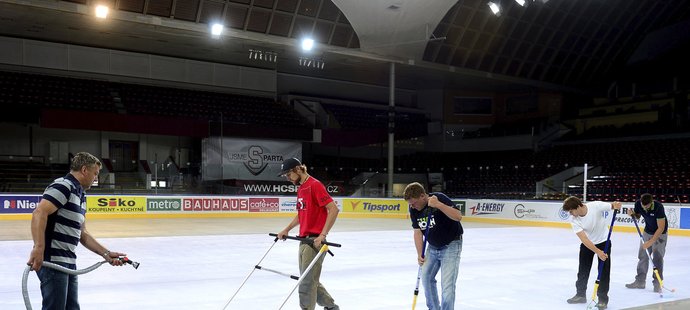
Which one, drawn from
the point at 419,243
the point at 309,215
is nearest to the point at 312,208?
the point at 309,215

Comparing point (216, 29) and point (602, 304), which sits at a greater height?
point (216, 29)

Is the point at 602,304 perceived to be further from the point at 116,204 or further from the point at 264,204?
the point at 116,204

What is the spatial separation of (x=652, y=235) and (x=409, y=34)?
917 inches

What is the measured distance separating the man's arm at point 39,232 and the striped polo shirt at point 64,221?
0.07 m

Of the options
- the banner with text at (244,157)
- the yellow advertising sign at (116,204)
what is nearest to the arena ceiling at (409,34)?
the banner with text at (244,157)

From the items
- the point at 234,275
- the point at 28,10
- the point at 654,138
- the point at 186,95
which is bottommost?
the point at 234,275

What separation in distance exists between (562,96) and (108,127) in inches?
1177

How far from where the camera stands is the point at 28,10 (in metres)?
24.8

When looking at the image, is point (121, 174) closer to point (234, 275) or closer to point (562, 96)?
point (234, 275)

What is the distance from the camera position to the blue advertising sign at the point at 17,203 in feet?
74.1

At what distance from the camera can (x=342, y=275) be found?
9.94 m

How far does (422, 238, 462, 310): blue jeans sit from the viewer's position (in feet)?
19.8

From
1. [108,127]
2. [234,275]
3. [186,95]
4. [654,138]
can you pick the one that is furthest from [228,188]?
[654,138]

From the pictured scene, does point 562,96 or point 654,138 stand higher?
point 562,96
